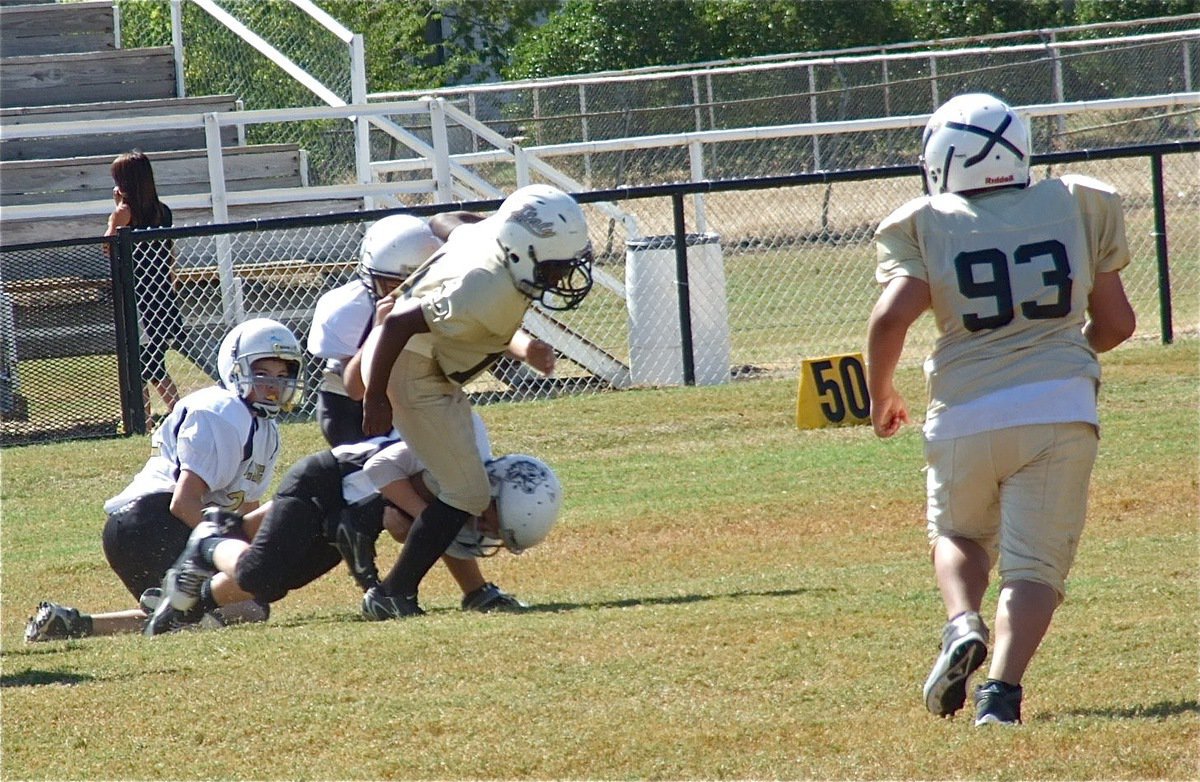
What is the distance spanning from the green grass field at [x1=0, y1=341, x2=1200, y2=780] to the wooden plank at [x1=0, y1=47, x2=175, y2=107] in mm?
9059

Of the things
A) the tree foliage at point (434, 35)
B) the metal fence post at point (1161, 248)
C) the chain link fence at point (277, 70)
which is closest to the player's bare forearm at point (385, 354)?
the metal fence post at point (1161, 248)

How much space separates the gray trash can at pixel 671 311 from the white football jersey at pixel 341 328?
6321 mm

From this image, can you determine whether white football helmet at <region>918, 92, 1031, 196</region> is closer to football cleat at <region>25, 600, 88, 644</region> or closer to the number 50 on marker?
football cleat at <region>25, 600, 88, 644</region>

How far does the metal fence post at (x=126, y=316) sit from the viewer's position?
12.3m

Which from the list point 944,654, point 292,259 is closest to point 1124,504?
point 944,654

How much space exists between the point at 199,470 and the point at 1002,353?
3.61 m

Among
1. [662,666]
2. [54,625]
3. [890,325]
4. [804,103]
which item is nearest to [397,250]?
[54,625]

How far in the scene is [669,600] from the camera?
6.67 m

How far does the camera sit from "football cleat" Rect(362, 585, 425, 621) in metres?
6.56

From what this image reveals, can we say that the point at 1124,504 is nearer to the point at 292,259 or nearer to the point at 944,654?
the point at 944,654

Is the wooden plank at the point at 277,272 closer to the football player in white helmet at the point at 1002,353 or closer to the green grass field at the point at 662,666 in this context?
the green grass field at the point at 662,666

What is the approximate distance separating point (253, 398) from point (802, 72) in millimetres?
19702

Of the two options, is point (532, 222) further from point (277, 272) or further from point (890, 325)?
point (277, 272)

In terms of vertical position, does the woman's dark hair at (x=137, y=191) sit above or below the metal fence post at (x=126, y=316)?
above
